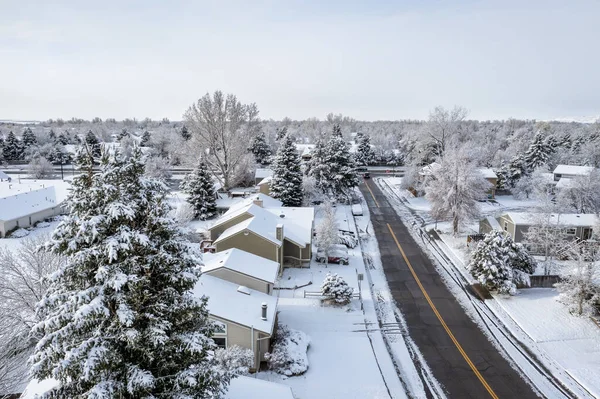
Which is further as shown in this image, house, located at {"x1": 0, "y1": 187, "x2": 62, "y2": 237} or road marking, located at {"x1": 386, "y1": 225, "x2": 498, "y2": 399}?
house, located at {"x1": 0, "y1": 187, "x2": 62, "y2": 237}

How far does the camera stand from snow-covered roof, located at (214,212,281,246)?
2936cm

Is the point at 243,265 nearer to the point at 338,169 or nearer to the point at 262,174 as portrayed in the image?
the point at 338,169

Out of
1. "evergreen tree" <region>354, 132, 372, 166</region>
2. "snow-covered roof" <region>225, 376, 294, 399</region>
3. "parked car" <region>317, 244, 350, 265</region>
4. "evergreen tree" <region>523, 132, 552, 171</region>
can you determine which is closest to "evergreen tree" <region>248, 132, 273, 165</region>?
"evergreen tree" <region>354, 132, 372, 166</region>

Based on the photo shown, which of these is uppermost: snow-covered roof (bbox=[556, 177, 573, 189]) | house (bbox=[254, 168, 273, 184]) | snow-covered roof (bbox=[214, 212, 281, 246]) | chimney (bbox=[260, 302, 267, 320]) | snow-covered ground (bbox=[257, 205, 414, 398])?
snow-covered roof (bbox=[556, 177, 573, 189])

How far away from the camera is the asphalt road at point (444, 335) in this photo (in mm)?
19391

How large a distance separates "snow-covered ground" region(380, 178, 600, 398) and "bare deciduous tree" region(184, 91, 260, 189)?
32504 mm

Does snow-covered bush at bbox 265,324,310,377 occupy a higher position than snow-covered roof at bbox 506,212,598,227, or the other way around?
snow-covered roof at bbox 506,212,598,227

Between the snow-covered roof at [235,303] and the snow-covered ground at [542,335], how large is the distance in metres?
13.4

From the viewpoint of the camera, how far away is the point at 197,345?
33.2 feet

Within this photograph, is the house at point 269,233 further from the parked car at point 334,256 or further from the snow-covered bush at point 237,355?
the snow-covered bush at point 237,355

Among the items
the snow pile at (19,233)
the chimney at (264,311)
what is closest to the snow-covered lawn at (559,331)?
the chimney at (264,311)

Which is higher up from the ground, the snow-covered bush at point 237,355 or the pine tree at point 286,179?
the pine tree at point 286,179

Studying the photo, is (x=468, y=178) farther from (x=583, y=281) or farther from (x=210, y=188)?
(x=210, y=188)

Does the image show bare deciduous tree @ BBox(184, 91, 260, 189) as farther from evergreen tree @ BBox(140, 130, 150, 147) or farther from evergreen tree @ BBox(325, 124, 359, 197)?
evergreen tree @ BBox(140, 130, 150, 147)
